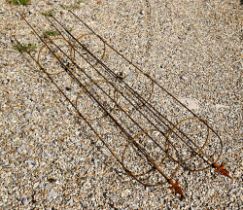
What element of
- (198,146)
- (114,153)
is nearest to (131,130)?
(114,153)

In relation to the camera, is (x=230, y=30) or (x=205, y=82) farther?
(x=230, y=30)

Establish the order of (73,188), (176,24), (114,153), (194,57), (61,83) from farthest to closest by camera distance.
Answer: (176,24)
(194,57)
(61,83)
(114,153)
(73,188)

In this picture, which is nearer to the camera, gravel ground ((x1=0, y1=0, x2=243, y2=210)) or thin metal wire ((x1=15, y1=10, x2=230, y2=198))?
gravel ground ((x1=0, y1=0, x2=243, y2=210))

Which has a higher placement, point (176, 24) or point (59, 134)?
point (176, 24)

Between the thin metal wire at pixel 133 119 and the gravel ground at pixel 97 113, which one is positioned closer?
the gravel ground at pixel 97 113

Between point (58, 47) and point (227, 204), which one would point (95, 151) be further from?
point (58, 47)

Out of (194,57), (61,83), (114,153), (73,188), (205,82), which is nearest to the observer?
(73,188)

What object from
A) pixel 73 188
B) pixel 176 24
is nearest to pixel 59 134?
pixel 73 188
